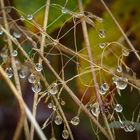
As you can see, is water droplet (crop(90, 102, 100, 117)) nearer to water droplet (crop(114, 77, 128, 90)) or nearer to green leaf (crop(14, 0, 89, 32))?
water droplet (crop(114, 77, 128, 90))

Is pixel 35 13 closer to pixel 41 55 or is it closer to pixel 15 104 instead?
pixel 41 55

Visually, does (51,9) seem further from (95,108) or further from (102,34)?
(95,108)

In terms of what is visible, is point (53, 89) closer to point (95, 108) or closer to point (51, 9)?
point (95, 108)

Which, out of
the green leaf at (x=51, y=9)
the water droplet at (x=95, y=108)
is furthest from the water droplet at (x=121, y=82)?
the green leaf at (x=51, y=9)

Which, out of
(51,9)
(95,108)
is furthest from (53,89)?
(51,9)

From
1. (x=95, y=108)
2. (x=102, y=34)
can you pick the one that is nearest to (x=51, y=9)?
(x=102, y=34)

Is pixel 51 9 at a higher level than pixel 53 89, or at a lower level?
higher

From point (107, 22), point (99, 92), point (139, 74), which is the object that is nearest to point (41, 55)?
point (99, 92)

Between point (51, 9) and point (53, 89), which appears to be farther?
point (51, 9)

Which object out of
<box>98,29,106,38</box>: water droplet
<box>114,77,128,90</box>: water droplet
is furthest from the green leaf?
<box>114,77,128,90</box>: water droplet

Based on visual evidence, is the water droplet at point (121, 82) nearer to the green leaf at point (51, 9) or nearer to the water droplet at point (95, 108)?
the water droplet at point (95, 108)

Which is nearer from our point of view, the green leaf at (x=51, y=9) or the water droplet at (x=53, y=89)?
the water droplet at (x=53, y=89)
